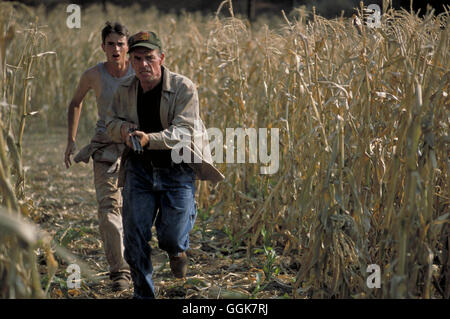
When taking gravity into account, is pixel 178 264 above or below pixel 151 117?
below

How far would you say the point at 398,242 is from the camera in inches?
94.9

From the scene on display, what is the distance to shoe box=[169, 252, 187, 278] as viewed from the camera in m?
3.41

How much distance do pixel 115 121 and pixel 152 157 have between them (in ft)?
0.90

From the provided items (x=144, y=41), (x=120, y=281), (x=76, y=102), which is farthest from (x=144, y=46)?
(x=120, y=281)

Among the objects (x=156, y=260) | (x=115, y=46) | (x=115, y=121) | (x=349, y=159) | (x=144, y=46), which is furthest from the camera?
(x=156, y=260)

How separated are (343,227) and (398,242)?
0.37 metres

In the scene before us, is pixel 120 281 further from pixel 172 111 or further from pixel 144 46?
pixel 144 46

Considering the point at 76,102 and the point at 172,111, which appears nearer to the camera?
the point at 172,111

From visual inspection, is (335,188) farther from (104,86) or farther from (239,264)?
(104,86)

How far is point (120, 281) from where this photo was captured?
11.4 feet

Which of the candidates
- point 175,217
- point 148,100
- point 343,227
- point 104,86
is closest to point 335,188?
point 343,227

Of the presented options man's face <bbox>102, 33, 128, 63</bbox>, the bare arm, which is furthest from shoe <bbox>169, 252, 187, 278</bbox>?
man's face <bbox>102, 33, 128, 63</bbox>

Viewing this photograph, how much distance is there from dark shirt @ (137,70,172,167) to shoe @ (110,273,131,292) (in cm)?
79

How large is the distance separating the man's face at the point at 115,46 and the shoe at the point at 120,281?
1352 mm
